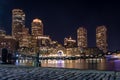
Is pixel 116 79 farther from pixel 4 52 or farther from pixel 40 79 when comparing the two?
pixel 4 52

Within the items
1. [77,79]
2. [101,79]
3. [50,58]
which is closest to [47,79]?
[77,79]

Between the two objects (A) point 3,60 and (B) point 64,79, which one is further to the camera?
(A) point 3,60

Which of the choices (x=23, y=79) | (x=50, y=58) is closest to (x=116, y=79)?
(x=23, y=79)

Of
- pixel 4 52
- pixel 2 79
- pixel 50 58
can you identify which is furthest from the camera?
pixel 50 58

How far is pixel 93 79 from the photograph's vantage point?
12797mm

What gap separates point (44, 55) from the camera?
198m

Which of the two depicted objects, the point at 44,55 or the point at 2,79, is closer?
the point at 2,79

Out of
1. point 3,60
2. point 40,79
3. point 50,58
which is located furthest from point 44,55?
point 40,79

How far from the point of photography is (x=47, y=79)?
1304 cm

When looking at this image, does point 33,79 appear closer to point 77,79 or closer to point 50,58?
point 77,79

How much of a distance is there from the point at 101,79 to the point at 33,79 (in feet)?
8.90

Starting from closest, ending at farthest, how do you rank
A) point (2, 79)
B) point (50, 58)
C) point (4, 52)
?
point (2, 79), point (4, 52), point (50, 58)

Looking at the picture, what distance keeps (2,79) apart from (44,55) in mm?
186162

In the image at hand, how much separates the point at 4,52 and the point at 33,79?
20.4 m
